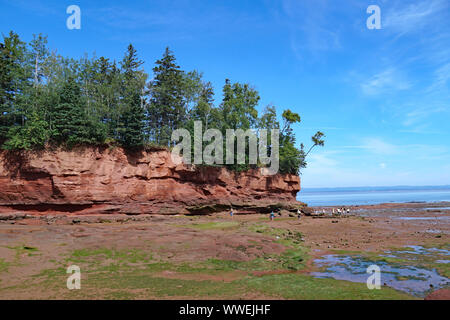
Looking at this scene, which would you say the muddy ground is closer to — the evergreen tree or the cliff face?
the cliff face

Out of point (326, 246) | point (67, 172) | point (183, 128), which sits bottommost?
point (326, 246)

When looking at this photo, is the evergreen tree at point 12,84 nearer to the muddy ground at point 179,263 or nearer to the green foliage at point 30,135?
the green foliage at point 30,135

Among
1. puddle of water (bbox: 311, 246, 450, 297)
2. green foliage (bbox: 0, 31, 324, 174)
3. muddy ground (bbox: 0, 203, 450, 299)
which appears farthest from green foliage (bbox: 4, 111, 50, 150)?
puddle of water (bbox: 311, 246, 450, 297)

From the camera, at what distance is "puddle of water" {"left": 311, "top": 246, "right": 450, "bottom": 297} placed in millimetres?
14501

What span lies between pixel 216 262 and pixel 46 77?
42.0 m

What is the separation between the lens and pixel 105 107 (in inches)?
1763

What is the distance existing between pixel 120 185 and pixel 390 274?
3670 centimetres

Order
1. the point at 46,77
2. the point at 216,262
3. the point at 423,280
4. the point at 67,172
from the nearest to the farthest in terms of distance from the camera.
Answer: the point at 423,280, the point at 216,262, the point at 67,172, the point at 46,77

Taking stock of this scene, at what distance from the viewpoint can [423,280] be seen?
1544cm

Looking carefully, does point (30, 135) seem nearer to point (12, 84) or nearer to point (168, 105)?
point (12, 84)

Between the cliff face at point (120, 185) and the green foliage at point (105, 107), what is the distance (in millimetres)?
2437
